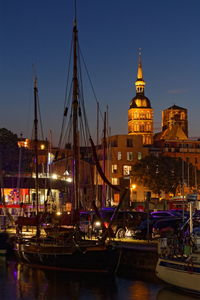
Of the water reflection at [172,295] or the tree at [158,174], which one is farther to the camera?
the tree at [158,174]

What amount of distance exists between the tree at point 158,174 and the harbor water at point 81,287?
7454 centimetres

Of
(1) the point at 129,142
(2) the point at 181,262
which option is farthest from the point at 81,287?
(1) the point at 129,142

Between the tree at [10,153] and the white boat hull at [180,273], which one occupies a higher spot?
the tree at [10,153]

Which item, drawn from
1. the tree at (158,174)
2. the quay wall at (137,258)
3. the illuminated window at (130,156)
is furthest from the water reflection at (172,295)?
the illuminated window at (130,156)

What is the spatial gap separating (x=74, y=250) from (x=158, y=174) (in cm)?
7636

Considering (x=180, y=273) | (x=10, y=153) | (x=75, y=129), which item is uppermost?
(x=10, y=153)

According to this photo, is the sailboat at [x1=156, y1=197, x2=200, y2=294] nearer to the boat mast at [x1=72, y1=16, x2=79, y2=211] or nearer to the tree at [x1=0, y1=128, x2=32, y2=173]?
the boat mast at [x1=72, y1=16, x2=79, y2=211]

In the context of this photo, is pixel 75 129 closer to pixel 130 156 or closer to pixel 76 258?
pixel 76 258

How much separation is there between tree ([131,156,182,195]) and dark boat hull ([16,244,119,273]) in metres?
73.1

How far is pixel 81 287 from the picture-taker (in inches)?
1267

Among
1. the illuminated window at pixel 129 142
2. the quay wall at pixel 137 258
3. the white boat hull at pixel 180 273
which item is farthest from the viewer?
the illuminated window at pixel 129 142

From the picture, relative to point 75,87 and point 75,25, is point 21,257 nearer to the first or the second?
point 75,87

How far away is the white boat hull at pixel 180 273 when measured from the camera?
27.9 metres

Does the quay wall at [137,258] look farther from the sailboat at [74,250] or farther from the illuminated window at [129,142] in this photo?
the illuminated window at [129,142]
